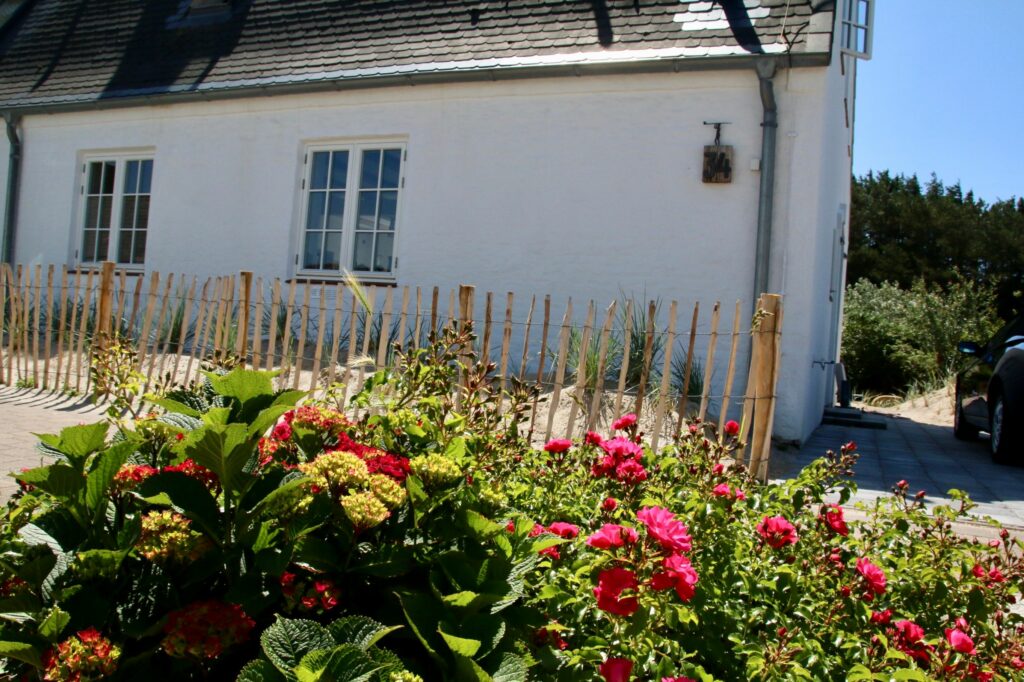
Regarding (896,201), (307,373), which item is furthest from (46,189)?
(896,201)

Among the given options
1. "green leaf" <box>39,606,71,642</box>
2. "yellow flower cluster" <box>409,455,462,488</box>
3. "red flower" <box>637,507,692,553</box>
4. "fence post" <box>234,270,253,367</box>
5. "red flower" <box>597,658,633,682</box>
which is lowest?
"red flower" <box>597,658,633,682</box>

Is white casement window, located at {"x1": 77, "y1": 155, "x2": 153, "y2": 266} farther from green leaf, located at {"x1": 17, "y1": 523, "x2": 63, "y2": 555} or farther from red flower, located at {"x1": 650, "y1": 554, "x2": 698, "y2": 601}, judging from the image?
red flower, located at {"x1": 650, "y1": 554, "x2": 698, "y2": 601}

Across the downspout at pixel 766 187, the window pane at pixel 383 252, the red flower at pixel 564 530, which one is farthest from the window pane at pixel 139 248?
the red flower at pixel 564 530

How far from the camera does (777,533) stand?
1978mm

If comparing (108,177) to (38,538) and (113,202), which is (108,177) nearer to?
(113,202)

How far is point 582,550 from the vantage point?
6.15 ft

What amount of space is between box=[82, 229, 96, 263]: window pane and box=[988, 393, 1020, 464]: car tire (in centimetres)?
1062

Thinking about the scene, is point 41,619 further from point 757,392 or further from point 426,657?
point 757,392

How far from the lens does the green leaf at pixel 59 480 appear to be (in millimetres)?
1471

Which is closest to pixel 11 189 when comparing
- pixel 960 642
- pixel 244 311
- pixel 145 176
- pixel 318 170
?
pixel 145 176

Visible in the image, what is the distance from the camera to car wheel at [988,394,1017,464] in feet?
23.8

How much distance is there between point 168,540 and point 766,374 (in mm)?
3545

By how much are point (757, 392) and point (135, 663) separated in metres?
3.62

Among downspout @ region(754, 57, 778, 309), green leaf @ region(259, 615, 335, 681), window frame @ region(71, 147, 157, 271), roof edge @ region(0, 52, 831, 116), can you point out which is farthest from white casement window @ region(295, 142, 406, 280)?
green leaf @ region(259, 615, 335, 681)
